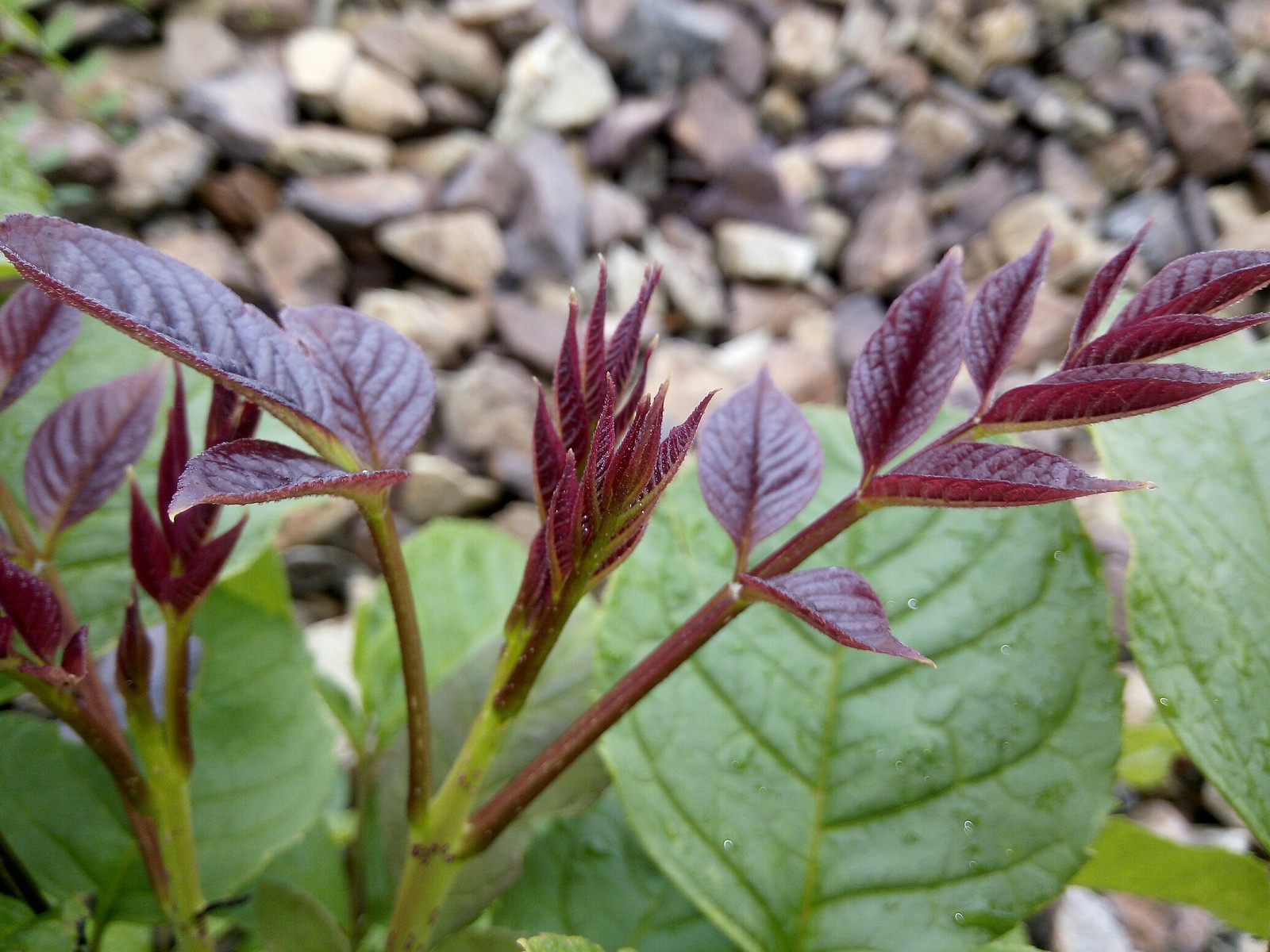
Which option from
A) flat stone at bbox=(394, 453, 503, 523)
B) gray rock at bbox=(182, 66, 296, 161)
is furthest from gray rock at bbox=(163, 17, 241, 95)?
flat stone at bbox=(394, 453, 503, 523)

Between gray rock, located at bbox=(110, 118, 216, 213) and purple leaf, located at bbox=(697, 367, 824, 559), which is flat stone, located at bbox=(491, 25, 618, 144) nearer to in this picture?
gray rock, located at bbox=(110, 118, 216, 213)

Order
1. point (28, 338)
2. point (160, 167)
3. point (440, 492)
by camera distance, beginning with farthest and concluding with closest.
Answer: point (160, 167) → point (440, 492) → point (28, 338)

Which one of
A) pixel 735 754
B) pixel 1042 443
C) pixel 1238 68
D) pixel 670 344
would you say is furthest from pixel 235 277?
pixel 1238 68

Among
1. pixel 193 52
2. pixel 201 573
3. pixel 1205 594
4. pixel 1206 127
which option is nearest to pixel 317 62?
pixel 193 52

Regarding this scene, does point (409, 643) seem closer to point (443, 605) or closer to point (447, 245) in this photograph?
point (443, 605)

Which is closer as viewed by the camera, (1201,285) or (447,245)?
(1201,285)

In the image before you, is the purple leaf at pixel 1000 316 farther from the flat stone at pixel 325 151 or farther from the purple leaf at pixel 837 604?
the flat stone at pixel 325 151
